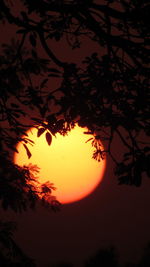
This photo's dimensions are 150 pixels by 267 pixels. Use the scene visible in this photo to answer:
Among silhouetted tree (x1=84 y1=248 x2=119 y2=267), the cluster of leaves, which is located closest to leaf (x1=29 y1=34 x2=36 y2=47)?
the cluster of leaves

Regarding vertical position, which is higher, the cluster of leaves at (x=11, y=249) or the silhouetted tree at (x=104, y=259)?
the silhouetted tree at (x=104, y=259)

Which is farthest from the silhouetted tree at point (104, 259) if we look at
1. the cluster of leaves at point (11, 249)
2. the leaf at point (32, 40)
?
the leaf at point (32, 40)

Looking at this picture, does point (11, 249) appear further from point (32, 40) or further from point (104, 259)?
point (104, 259)

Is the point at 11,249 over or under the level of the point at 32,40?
under

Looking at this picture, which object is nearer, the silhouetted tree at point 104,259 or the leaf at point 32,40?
the leaf at point 32,40

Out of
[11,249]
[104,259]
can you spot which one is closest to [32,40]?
[11,249]

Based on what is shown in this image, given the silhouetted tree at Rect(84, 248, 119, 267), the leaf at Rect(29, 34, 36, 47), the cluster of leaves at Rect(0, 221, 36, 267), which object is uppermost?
the leaf at Rect(29, 34, 36, 47)

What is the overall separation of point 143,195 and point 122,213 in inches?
173

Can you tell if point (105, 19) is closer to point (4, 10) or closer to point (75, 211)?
point (4, 10)

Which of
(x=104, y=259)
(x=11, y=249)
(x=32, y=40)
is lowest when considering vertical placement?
(x=11, y=249)

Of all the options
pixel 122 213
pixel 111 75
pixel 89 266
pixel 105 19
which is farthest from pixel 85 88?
pixel 122 213

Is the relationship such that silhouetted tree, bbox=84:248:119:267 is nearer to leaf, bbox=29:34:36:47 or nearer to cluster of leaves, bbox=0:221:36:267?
cluster of leaves, bbox=0:221:36:267

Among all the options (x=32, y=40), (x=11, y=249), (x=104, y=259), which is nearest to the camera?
(x=32, y=40)

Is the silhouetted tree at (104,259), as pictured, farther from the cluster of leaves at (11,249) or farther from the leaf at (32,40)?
the leaf at (32,40)
